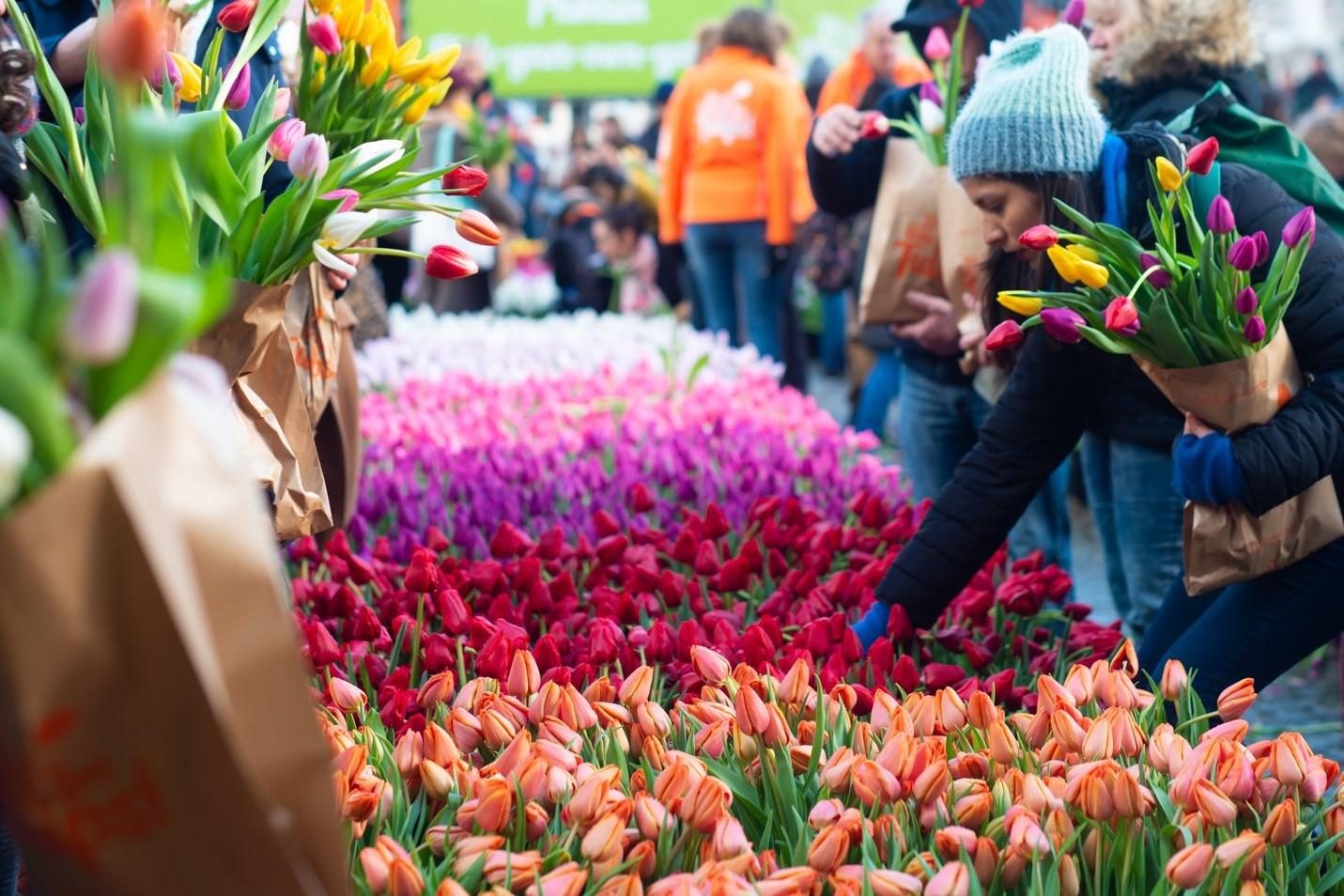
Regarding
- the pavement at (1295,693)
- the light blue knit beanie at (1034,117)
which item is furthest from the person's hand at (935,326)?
the light blue knit beanie at (1034,117)

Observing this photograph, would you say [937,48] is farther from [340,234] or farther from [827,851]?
[827,851]

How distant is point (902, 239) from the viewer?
12.1 ft

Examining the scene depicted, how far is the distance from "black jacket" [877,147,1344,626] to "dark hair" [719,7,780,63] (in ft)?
16.5

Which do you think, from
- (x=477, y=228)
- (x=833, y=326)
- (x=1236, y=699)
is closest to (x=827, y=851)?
(x=1236, y=699)

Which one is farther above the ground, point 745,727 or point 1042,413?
point 1042,413

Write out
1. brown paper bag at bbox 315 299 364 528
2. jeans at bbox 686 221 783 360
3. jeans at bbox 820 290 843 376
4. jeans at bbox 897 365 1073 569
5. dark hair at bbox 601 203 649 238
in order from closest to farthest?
brown paper bag at bbox 315 299 364 528, jeans at bbox 897 365 1073 569, jeans at bbox 686 221 783 360, jeans at bbox 820 290 843 376, dark hair at bbox 601 203 649 238

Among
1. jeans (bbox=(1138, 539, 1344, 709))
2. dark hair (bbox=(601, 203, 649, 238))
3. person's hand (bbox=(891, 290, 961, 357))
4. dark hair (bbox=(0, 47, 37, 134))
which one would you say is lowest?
dark hair (bbox=(601, 203, 649, 238))

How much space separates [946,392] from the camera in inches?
156

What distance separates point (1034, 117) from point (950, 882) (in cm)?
138

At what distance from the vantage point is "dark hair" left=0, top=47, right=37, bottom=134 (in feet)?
6.81

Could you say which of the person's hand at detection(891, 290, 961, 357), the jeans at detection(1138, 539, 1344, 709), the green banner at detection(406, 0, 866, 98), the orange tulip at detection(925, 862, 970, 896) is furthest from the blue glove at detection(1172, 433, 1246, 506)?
the green banner at detection(406, 0, 866, 98)

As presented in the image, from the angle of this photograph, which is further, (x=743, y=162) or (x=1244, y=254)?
(x=743, y=162)

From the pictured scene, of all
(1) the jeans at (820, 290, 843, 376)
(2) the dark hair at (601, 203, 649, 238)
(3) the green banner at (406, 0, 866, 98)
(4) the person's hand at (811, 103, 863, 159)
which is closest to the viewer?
(4) the person's hand at (811, 103, 863, 159)

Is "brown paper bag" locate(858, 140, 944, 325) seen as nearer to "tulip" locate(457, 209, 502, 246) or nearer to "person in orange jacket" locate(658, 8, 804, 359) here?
"tulip" locate(457, 209, 502, 246)
